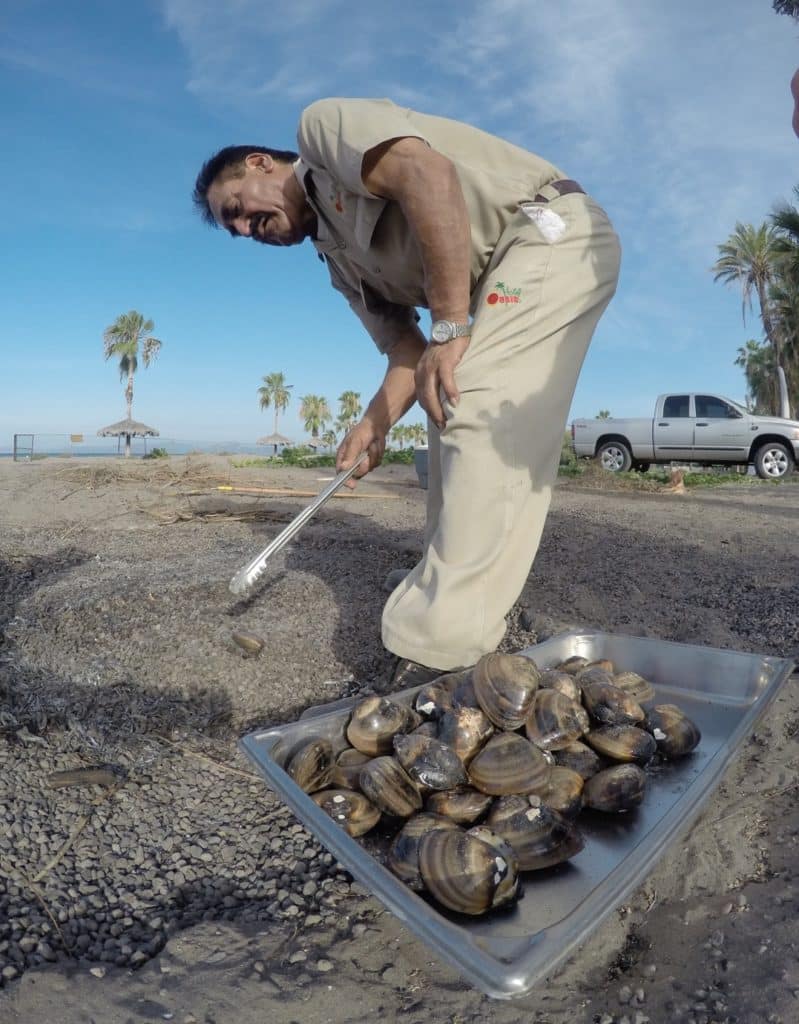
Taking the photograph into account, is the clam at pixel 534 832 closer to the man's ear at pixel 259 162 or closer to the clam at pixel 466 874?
the clam at pixel 466 874

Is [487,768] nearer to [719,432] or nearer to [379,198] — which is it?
[379,198]

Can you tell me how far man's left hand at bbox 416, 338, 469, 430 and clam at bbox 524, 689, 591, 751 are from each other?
901 mm

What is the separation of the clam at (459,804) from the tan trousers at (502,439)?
26.3 inches

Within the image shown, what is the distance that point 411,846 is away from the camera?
1284mm

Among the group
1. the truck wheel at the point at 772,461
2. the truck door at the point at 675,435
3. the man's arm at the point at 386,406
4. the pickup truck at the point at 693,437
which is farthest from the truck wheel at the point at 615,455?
the man's arm at the point at 386,406

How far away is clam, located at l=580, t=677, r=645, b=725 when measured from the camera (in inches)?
68.7

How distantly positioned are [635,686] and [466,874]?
3.18ft

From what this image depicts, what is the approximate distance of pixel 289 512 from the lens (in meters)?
6.14

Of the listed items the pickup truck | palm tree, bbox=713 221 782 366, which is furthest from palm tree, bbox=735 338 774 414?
the pickup truck

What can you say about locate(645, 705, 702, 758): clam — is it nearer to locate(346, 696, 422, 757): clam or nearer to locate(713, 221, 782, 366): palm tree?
locate(346, 696, 422, 757): clam

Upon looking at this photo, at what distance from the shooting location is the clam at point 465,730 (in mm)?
1586

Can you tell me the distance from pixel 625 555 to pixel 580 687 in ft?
10.1

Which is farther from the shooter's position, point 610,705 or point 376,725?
point 610,705

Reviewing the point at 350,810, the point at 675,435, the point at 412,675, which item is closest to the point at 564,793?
the point at 350,810
